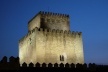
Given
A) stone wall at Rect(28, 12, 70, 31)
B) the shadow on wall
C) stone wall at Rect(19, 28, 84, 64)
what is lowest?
the shadow on wall

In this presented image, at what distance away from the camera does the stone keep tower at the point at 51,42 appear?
124 ft

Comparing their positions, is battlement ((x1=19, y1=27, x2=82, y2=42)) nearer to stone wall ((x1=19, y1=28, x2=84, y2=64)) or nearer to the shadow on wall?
stone wall ((x1=19, y1=28, x2=84, y2=64))

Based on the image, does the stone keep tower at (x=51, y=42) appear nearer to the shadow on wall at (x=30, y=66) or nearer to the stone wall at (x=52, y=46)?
the stone wall at (x=52, y=46)

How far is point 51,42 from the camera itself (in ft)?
126

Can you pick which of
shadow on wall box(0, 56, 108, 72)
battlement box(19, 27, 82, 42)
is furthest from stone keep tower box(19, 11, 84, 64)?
shadow on wall box(0, 56, 108, 72)

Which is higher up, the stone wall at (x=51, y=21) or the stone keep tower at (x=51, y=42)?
the stone wall at (x=51, y=21)

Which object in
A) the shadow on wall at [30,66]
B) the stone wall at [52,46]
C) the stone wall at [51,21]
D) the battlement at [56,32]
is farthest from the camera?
the stone wall at [51,21]

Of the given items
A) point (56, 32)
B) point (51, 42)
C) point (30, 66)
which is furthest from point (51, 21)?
point (30, 66)

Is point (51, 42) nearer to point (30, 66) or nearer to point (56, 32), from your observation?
point (56, 32)

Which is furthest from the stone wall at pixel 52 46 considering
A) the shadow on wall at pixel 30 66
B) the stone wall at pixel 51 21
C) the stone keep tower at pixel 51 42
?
the shadow on wall at pixel 30 66

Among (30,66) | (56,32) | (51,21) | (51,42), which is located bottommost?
(30,66)

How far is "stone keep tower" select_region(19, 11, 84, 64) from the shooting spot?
37.9m

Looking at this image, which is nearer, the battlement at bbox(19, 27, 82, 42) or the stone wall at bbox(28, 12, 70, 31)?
the battlement at bbox(19, 27, 82, 42)

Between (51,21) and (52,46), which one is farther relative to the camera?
(51,21)
